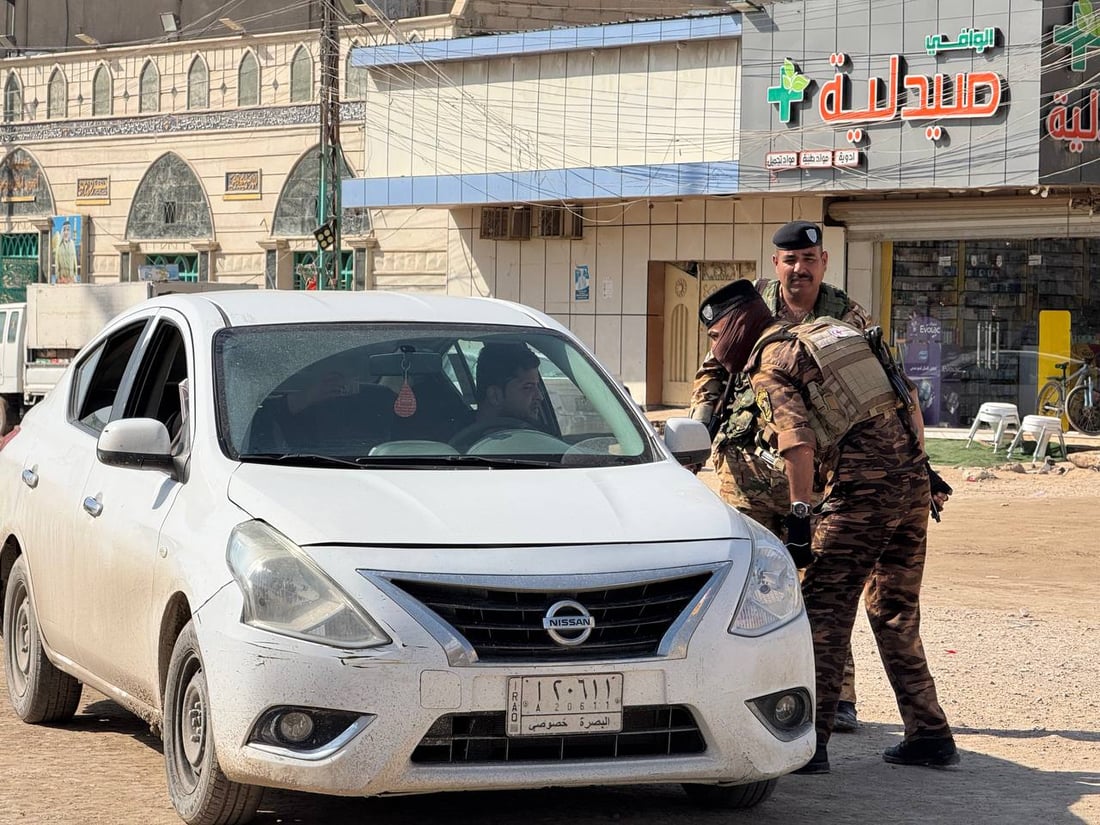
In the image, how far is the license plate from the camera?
456cm

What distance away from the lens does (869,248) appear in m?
26.4

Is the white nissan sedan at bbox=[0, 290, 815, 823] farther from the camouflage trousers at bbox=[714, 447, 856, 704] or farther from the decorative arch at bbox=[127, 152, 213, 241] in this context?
the decorative arch at bbox=[127, 152, 213, 241]

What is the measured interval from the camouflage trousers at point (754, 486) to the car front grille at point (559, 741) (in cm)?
198

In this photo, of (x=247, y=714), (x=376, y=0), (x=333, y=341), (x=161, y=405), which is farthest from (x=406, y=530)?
(x=376, y=0)

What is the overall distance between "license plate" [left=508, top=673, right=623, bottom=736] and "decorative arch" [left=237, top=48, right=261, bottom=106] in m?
32.9

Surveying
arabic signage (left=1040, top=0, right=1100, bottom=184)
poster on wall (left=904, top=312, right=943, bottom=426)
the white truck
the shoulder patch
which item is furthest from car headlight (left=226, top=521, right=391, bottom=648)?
the white truck

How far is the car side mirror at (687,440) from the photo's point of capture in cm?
580

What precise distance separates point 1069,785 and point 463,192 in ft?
80.8

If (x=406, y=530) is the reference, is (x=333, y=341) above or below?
above

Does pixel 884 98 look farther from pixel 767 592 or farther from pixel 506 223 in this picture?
pixel 767 592

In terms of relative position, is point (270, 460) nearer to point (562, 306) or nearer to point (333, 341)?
point (333, 341)

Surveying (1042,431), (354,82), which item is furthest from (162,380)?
(354,82)

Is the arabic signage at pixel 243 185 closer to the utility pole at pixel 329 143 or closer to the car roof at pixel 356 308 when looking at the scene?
the utility pole at pixel 329 143

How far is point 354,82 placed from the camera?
3444cm
